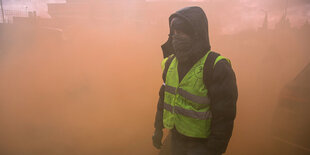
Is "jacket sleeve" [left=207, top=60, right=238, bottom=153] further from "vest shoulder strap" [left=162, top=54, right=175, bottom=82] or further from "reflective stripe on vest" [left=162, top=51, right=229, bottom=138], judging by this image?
"vest shoulder strap" [left=162, top=54, right=175, bottom=82]

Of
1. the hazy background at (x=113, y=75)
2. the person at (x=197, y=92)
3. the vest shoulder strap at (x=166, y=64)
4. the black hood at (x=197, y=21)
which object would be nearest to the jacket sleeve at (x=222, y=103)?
the person at (x=197, y=92)

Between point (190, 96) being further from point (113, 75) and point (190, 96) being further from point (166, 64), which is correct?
point (113, 75)

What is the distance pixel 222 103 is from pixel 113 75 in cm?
725

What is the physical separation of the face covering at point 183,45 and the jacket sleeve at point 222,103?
0.29 meters

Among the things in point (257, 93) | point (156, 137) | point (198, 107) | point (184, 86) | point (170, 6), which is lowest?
point (257, 93)

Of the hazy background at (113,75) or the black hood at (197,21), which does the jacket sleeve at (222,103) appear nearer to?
the black hood at (197,21)

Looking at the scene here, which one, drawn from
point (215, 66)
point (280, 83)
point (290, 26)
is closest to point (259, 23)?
point (290, 26)

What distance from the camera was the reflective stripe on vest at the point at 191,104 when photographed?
143 centimetres

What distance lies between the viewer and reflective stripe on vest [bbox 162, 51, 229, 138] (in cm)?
143

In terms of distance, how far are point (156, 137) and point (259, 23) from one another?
8383mm

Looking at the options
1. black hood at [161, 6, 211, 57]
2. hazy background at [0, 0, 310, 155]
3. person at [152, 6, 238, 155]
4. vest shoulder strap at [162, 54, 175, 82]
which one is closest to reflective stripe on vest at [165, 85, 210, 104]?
person at [152, 6, 238, 155]

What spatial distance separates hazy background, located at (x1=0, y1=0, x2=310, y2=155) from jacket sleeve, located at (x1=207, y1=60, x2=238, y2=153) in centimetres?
295

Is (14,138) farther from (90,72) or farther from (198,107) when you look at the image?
(198,107)

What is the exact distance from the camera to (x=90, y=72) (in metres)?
7.94
